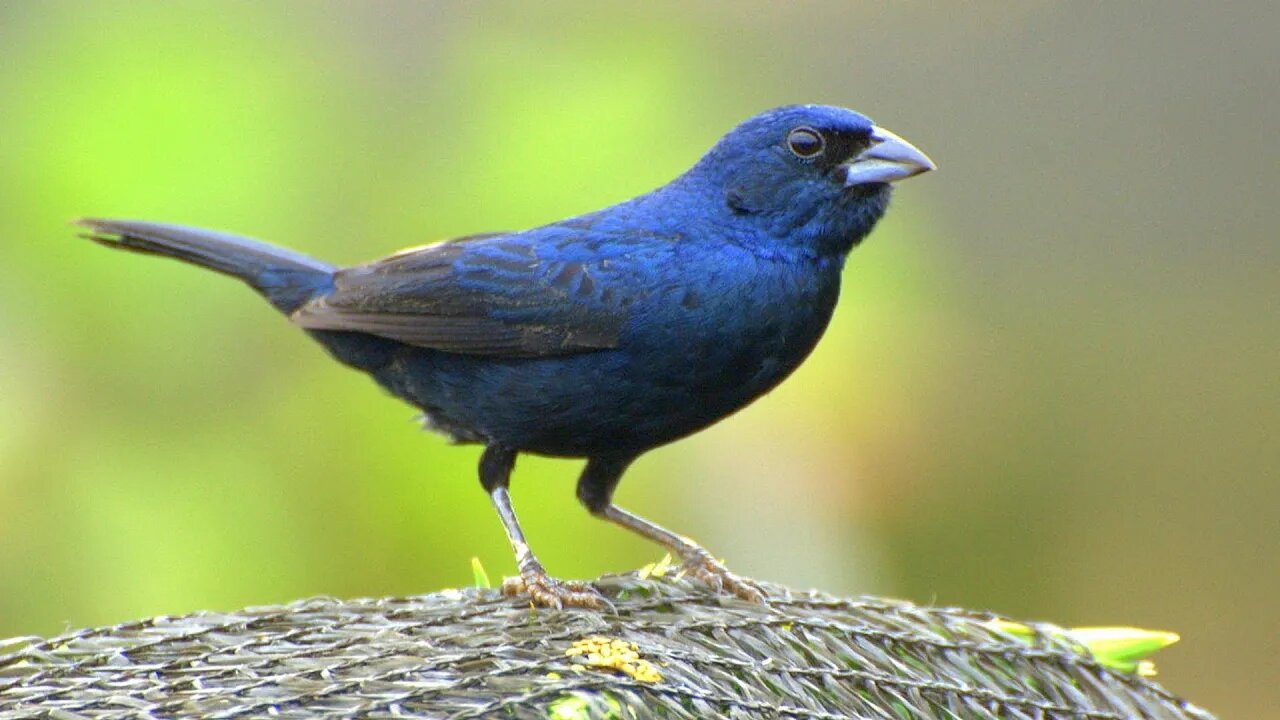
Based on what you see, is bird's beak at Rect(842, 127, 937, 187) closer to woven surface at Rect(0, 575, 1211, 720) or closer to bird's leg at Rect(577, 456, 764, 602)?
bird's leg at Rect(577, 456, 764, 602)

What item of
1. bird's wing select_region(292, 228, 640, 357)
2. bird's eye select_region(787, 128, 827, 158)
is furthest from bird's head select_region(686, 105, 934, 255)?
bird's wing select_region(292, 228, 640, 357)

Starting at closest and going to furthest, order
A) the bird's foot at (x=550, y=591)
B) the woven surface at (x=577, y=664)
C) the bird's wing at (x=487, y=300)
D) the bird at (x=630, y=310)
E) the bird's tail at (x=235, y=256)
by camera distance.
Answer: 1. the woven surface at (x=577, y=664)
2. the bird's foot at (x=550, y=591)
3. the bird at (x=630, y=310)
4. the bird's wing at (x=487, y=300)
5. the bird's tail at (x=235, y=256)

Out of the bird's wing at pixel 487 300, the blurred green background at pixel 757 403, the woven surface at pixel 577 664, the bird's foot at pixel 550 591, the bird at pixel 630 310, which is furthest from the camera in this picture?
the blurred green background at pixel 757 403

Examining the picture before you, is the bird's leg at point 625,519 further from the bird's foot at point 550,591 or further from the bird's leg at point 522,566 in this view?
the bird's foot at point 550,591

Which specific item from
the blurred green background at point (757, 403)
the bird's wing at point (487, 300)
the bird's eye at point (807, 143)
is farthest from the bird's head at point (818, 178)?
the blurred green background at point (757, 403)

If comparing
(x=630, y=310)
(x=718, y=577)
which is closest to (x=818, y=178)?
(x=630, y=310)

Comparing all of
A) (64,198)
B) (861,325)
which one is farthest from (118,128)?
(861,325)

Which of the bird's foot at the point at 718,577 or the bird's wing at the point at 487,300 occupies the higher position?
the bird's wing at the point at 487,300
